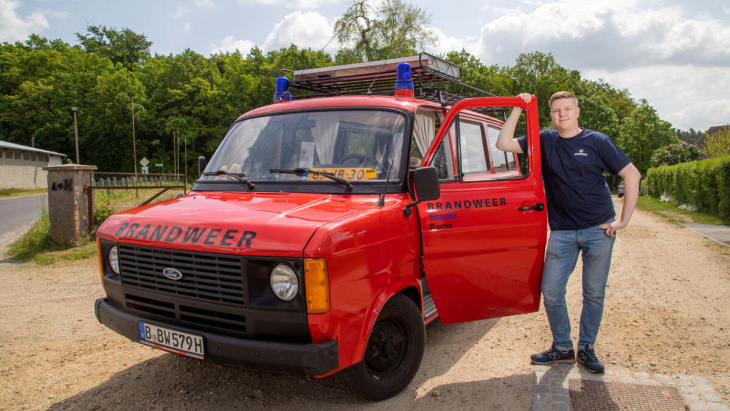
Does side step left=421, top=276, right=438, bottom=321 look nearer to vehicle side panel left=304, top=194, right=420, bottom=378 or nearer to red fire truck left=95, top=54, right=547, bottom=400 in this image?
red fire truck left=95, top=54, right=547, bottom=400

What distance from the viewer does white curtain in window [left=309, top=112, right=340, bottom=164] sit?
396 centimetres

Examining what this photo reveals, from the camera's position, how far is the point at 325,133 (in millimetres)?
4086

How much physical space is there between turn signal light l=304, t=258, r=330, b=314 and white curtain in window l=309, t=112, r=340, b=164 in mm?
1322

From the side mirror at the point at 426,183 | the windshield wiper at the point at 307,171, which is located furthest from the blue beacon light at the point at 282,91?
the side mirror at the point at 426,183

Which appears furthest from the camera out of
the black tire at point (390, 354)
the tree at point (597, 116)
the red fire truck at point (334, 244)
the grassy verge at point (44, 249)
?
the tree at point (597, 116)

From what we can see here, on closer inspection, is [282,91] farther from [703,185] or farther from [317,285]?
[703,185]

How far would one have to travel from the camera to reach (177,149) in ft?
219

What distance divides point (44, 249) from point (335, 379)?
878 cm

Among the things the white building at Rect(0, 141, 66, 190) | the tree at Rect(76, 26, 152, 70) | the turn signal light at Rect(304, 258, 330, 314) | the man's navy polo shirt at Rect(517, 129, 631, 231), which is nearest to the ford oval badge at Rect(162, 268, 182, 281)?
the turn signal light at Rect(304, 258, 330, 314)

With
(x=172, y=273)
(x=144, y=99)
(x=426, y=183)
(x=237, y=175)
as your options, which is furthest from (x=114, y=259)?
(x=144, y=99)

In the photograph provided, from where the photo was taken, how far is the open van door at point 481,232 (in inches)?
147

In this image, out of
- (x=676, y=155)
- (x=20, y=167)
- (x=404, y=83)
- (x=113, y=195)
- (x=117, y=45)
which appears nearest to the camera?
(x=404, y=83)

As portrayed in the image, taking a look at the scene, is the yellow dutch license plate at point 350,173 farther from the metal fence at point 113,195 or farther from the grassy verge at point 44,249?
the grassy verge at point 44,249

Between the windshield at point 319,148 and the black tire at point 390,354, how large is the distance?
0.98 meters
